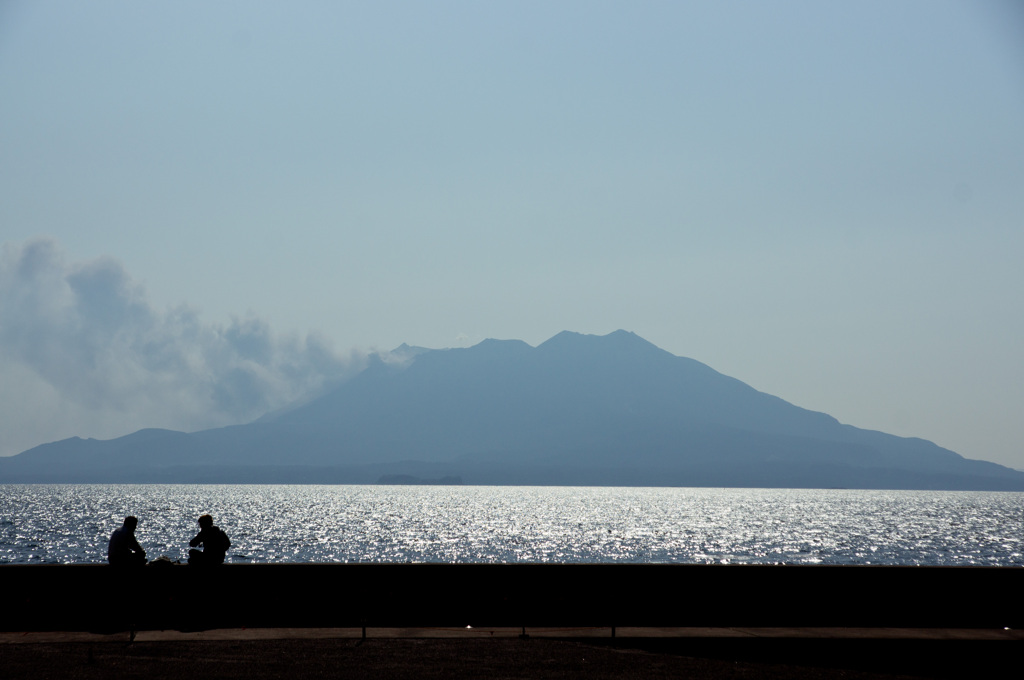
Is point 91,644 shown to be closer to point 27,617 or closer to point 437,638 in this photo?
point 27,617

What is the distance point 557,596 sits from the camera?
49.9ft

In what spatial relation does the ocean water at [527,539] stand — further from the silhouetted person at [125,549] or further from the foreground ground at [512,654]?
the foreground ground at [512,654]

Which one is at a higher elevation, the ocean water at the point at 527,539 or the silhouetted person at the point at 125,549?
the silhouetted person at the point at 125,549

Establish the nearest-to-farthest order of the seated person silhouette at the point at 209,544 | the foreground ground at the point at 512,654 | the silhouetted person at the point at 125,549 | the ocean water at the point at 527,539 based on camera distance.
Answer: the foreground ground at the point at 512,654 < the silhouetted person at the point at 125,549 < the seated person silhouette at the point at 209,544 < the ocean water at the point at 527,539

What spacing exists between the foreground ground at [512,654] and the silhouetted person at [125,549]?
41.8 inches

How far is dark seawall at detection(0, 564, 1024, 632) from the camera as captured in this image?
47.2 feet

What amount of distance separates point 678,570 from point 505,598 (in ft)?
9.76

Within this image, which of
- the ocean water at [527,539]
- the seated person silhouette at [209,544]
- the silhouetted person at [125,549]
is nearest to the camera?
the silhouetted person at [125,549]

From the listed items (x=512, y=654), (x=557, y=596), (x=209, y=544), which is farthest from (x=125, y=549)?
(x=557, y=596)

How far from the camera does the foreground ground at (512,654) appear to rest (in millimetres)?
11008

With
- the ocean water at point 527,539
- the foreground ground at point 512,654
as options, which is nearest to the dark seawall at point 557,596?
the foreground ground at point 512,654

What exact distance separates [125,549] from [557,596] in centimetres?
682

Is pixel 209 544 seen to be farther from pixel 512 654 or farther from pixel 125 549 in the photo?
pixel 512 654

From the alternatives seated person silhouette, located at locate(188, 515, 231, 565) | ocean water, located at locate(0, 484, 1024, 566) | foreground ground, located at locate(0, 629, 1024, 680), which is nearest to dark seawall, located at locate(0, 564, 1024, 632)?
seated person silhouette, located at locate(188, 515, 231, 565)
